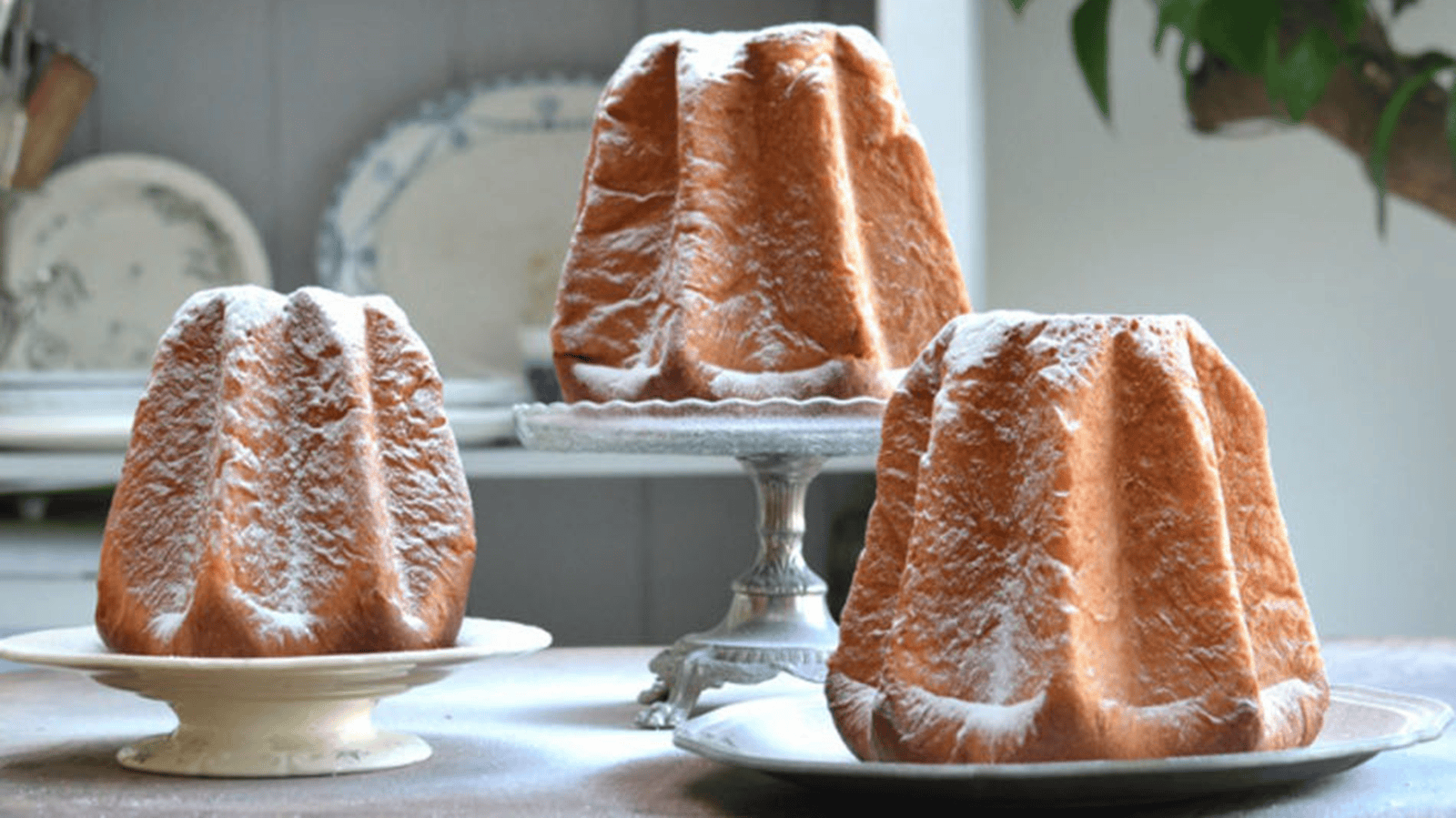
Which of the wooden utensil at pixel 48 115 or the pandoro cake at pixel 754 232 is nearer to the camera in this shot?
the pandoro cake at pixel 754 232

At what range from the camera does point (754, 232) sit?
2.77 feet

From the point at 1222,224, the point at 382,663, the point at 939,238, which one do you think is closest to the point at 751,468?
the point at 939,238

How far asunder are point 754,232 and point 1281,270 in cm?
111

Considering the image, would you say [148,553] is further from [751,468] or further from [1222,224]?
[1222,224]

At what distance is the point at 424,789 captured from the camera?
63 cm

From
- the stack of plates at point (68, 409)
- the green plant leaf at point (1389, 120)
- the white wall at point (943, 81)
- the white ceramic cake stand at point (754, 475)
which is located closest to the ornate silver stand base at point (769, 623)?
the white ceramic cake stand at point (754, 475)

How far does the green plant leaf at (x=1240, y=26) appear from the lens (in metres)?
1.35

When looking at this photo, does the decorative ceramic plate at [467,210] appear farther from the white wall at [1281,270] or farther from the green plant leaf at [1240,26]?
the green plant leaf at [1240,26]

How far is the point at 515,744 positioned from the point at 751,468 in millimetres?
200

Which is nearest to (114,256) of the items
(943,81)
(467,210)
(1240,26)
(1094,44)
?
(467,210)

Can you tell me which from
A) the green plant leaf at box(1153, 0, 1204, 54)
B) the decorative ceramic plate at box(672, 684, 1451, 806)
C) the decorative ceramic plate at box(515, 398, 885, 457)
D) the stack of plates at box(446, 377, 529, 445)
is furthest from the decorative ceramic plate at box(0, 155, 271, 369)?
the decorative ceramic plate at box(672, 684, 1451, 806)

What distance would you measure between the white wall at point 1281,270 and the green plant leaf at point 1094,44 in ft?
1.26

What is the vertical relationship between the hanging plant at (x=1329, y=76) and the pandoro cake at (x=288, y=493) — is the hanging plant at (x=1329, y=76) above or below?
above

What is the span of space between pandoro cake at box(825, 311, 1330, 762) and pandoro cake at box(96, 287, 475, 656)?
152 millimetres
